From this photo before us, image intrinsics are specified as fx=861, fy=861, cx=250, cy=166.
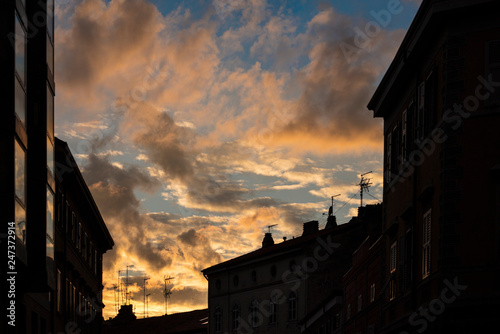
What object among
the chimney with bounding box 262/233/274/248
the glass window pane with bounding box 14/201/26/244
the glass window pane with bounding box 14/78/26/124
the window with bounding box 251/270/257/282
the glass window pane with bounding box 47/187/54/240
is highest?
the chimney with bounding box 262/233/274/248

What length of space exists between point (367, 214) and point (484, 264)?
3904 cm

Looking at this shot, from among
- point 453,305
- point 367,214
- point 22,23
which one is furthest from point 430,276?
point 367,214

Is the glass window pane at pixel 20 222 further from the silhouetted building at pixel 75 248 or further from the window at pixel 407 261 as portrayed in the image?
the window at pixel 407 261

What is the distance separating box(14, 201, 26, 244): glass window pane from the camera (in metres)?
25.8

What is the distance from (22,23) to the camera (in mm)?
27172

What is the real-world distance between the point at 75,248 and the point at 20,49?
20.9m

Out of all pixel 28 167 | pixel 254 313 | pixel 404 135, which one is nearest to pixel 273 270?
pixel 254 313

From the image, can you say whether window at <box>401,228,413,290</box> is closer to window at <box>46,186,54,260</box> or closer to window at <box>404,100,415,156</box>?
window at <box>404,100,415,156</box>

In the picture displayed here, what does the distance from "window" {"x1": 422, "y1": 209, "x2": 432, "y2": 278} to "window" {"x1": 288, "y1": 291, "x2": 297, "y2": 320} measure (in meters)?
45.4

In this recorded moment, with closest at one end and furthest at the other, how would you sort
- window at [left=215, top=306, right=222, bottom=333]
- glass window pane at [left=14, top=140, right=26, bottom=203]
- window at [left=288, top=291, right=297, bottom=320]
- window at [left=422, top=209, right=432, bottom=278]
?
window at [left=422, top=209, right=432, bottom=278] → glass window pane at [left=14, top=140, right=26, bottom=203] → window at [left=288, top=291, right=297, bottom=320] → window at [left=215, top=306, right=222, bottom=333]

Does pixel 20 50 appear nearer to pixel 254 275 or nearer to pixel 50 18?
pixel 50 18

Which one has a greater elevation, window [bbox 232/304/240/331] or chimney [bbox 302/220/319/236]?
chimney [bbox 302/220/319/236]

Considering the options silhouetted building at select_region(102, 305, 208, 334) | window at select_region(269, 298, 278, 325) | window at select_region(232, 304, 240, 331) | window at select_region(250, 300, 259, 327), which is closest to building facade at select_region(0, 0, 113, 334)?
window at select_region(269, 298, 278, 325)

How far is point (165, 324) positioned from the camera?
341 feet
